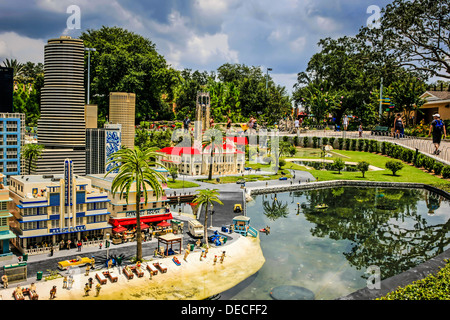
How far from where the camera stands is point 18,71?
5935 inches

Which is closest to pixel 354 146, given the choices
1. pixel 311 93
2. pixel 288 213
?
pixel 311 93

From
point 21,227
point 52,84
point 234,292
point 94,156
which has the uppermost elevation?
point 52,84

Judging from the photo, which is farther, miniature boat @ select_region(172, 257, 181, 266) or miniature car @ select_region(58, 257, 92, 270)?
miniature boat @ select_region(172, 257, 181, 266)

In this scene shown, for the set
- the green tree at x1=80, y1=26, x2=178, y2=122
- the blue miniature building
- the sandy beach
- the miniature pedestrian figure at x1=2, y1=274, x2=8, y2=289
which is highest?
the green tree at x1=80, y1=26, x2=178, y2=122

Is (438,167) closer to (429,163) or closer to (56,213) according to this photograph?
(429,163)

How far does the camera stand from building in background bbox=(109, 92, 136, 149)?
8656 cm

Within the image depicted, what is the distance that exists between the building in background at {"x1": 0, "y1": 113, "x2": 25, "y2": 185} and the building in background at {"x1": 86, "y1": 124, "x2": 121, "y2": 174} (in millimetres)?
11308

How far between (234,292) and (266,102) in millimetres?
111269

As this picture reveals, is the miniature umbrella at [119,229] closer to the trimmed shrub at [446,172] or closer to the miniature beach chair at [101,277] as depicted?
the miniature beach chair at [101,277]

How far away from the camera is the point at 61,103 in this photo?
69812 mm

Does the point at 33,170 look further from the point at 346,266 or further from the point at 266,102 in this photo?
the point at 266,102

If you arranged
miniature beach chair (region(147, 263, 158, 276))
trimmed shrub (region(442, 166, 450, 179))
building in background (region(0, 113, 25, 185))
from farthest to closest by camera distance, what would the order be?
trimmed shrub (region(442, 166, 450, 179)), building in background (region(0, 113, 25, 185)), miniature beach chair (region(147, 263, 158, 276))

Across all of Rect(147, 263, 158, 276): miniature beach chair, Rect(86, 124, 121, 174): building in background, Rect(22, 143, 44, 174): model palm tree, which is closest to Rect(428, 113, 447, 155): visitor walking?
Rect(86, 124, 121, 174): building in background

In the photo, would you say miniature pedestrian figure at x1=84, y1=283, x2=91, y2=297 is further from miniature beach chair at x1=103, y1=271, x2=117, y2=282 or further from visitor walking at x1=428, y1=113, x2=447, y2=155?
visitor walking at x1=428, y1=113, x2=447, y2=155
